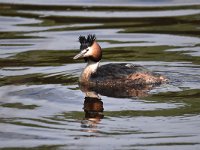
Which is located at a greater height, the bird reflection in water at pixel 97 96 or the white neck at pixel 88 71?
the white neck at pixel 88 71

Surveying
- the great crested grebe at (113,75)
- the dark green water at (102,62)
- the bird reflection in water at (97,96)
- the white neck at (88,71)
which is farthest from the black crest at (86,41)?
the bird reflection in water at (97,96)

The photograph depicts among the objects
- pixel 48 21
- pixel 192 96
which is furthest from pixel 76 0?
pixel 192 96

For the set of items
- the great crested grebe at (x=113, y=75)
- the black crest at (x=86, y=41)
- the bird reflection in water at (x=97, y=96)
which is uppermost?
the black crest at (x=86, y=41)

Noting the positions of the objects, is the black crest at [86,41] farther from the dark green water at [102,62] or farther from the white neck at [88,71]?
the dark green water at [102,62]

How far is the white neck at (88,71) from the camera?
42.0 feet

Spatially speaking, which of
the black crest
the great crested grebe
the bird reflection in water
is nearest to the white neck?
the great crested grebe

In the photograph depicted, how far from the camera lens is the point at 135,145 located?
9.00m

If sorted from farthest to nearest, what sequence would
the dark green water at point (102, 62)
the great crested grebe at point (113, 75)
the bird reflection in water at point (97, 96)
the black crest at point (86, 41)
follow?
the black crest at point (86, 41) < the great crested grebe at point (113, 75) < the bird reflection in water at point (97, 96) < the dark green water at point (102, 62)

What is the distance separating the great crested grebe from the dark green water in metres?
0.25

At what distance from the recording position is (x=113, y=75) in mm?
12617

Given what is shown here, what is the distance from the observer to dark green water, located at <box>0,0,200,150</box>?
9430mm

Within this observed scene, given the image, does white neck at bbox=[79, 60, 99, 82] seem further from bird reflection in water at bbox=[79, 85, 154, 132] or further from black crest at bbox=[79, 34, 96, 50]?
black crest at bbox=[79, 34, 96, 50]

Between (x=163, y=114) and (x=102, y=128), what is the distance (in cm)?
98

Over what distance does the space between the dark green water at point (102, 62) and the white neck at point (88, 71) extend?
0.62 ft
